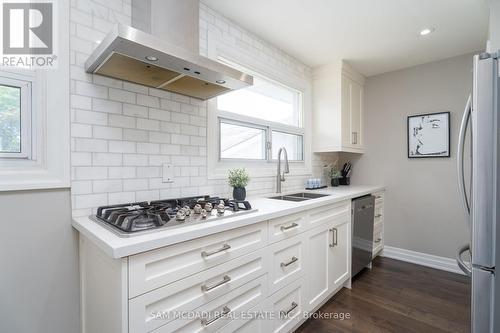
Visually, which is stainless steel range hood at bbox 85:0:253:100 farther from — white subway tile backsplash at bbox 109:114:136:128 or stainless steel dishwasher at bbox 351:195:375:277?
stainless steel dishwasher at bbox 351:195:375:277

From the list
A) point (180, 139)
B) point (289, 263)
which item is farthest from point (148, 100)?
point (289, 263)

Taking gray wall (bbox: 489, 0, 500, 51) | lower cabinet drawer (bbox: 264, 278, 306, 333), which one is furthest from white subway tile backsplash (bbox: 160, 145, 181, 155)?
gray wall (bbox: 489, 0, 500, 51)

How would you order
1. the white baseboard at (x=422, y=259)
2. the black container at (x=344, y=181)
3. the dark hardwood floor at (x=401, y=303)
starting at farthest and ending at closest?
the black container at (x=344, y=181), the white baseboard at (x=422, y=259), the dark hardwood floor at (x=401, y=303)

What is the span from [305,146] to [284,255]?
1.71m

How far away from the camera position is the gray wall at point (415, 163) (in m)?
2.77

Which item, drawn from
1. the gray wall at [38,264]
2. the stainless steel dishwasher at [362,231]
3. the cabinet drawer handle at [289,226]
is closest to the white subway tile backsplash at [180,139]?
the gray wall at [38,264]

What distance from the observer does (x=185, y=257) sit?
1.05 m

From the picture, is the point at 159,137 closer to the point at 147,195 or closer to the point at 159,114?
the point at 159,114

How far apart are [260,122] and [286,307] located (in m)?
1.60

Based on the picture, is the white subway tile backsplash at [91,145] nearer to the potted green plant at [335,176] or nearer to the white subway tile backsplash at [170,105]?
the white subway tile backsplash at [170,105]

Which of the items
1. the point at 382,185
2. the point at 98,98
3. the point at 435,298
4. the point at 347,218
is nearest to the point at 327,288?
the point at 347,218

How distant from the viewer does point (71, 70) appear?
1.27 m

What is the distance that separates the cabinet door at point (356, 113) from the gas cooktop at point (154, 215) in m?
2.27

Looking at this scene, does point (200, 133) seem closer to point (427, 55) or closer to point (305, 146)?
point (305, 146)
